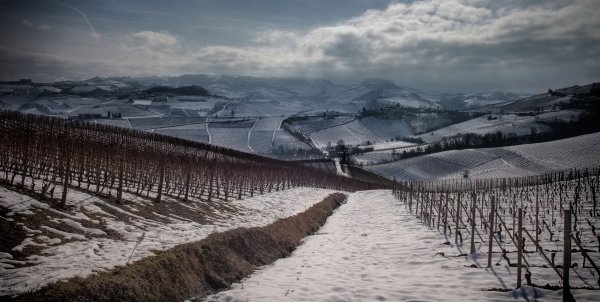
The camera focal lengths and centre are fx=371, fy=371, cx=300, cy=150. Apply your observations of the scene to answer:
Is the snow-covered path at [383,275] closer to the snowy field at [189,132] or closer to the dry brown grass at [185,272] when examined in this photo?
the dry brown grass at [185,272]

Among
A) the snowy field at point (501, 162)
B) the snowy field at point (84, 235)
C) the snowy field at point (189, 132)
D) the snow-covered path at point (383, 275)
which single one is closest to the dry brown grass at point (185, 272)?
the snowy field at point (84, 235)

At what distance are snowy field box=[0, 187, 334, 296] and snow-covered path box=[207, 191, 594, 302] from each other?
10.3 ft

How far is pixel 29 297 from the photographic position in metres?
7.33

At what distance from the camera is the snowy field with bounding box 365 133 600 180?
107 metres

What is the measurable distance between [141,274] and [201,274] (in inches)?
91.7

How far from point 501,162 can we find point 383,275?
11961cm

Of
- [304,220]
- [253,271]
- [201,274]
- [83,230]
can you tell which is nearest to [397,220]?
[304,220]

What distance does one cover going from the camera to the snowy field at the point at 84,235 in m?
8.59

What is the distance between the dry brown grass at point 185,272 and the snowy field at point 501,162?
333 ft

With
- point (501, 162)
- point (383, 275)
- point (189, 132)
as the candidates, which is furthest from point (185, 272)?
point (189, 132)

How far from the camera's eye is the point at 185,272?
11.2 metres

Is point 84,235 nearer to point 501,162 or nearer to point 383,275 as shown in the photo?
point 383,275

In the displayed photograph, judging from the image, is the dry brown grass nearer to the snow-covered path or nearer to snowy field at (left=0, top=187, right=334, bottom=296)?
snowy field at (left=0, top=187, right=334, bottom=296)

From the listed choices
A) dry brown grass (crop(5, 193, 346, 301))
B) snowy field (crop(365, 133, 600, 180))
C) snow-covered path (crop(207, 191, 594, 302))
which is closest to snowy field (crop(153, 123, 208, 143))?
snowy field (crop(365, 133, 600, 180))
